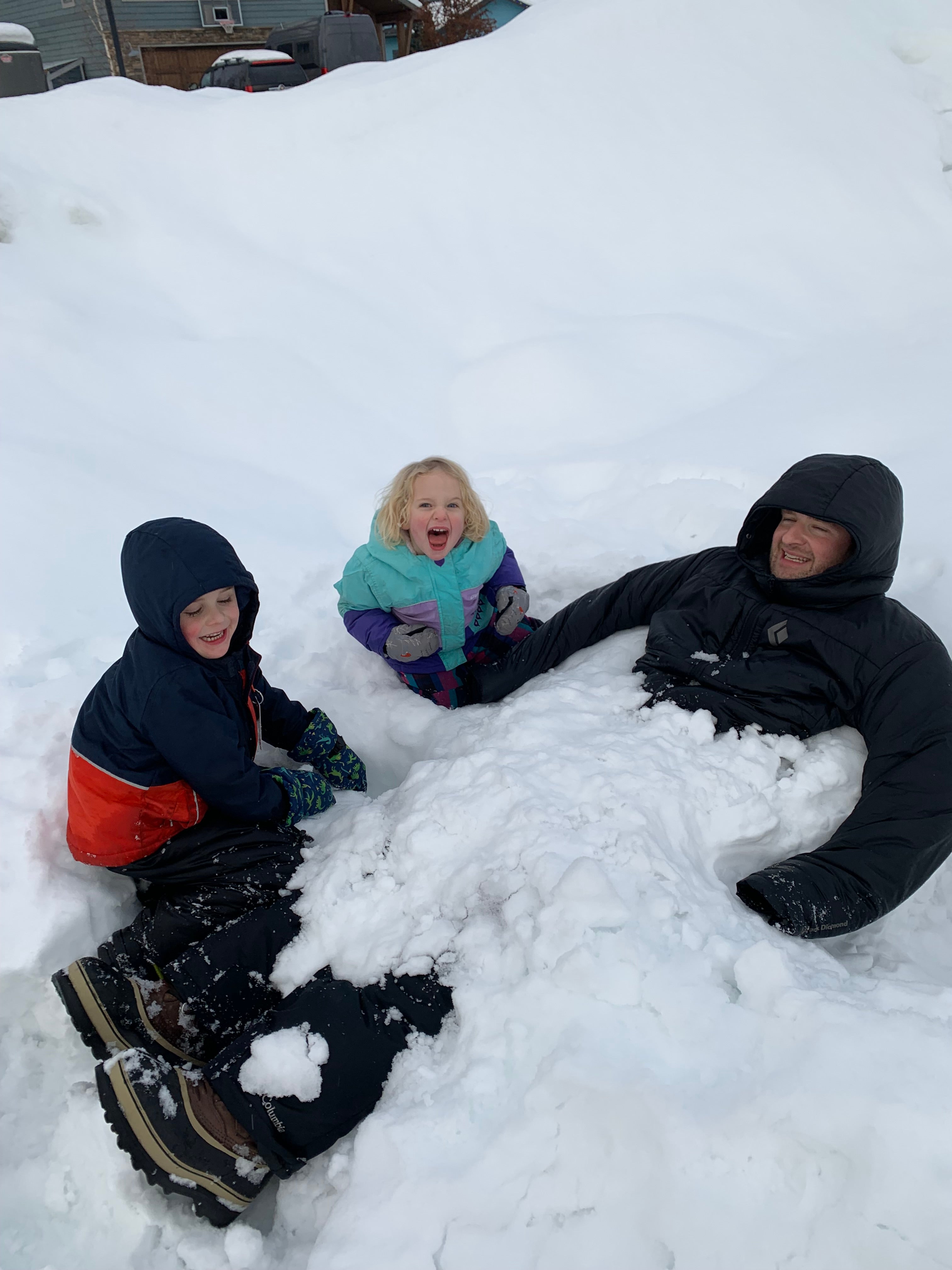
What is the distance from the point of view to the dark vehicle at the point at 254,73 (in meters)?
12.7

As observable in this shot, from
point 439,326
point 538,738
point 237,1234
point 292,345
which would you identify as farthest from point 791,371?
point 237,1234

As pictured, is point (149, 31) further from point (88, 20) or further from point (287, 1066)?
point (287, 1066)

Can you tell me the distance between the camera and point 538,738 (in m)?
2.28

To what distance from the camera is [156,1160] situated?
155 centimetres

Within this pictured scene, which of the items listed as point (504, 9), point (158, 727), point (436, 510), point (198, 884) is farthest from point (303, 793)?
point (504, 9)

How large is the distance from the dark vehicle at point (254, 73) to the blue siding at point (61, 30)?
211 inches

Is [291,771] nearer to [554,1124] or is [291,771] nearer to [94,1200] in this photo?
[94,1200]

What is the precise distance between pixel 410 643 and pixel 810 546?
1.37m

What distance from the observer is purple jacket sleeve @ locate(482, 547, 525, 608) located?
3.13 metres

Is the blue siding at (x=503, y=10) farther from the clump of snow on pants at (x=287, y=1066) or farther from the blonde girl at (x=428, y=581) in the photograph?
the clump of snow on pants at (x=287, y=1066)

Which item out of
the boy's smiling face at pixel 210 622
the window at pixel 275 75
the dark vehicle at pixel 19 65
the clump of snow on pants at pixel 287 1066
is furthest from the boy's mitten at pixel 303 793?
the window at pixel 275 75

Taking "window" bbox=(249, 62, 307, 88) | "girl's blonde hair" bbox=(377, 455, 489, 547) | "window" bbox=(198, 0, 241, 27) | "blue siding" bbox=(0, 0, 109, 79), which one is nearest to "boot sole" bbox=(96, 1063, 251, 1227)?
"girl's blonde hair" bbox=(377, 455, 489, 547)

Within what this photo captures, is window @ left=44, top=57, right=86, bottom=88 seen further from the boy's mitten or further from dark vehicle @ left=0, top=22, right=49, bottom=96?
the boy's mitten

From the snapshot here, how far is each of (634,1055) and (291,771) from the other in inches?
50.1
